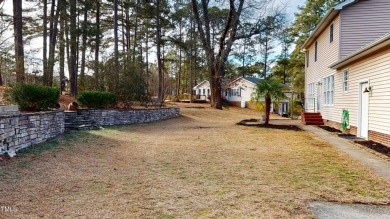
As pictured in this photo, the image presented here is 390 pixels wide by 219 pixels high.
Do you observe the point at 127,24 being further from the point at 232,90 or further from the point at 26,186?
the point at 26,186

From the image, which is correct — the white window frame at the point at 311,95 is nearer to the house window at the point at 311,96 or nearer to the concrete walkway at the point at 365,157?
the house window at the point at 311,96

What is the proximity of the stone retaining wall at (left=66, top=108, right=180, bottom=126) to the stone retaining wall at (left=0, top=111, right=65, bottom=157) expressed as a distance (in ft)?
8.10

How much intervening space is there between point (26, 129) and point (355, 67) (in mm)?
11285

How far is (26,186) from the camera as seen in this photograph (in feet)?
15.3

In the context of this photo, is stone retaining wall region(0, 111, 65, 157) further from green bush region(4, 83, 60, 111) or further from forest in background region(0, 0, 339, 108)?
forest in background region(0, 0, 339, 108)

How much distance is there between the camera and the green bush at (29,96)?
9133 mm

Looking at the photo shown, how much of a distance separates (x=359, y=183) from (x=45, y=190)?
504 centimetres

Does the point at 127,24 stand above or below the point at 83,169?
above

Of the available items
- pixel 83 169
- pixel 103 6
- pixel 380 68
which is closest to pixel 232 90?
pixel 103 6

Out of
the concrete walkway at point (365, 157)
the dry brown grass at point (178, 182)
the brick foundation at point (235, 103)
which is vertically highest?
the brick foundation at point (235, 103)

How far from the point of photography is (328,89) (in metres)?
15.6

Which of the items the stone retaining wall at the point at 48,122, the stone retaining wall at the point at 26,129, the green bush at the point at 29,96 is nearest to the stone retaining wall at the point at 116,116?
the stone retaining wall at the point at 48,122

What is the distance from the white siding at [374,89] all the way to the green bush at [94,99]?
421 inches

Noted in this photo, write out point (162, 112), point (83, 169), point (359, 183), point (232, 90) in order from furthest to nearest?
point (232, 90)
point (162, 112)
point (83, 169)
point (359, 183)
